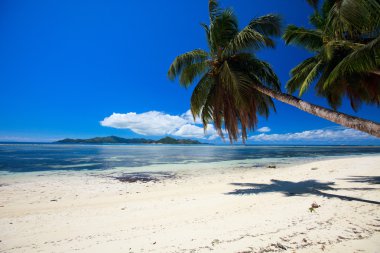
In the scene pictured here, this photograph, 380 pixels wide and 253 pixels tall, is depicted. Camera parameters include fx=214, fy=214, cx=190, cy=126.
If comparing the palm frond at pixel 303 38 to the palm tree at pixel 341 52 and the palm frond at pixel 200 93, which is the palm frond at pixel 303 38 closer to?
the palm tree at pixel 341 52

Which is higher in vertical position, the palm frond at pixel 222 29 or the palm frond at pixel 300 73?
the palm frond at pixel 222 29

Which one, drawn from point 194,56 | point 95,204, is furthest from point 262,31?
point 95,204

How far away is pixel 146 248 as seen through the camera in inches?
163

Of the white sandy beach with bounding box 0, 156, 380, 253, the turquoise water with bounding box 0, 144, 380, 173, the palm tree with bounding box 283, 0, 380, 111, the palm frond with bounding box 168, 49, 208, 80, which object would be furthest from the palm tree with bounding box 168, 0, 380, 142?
the turquoise water with bounding box 0, 144, 380, 173

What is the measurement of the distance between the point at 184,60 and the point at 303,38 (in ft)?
16.5

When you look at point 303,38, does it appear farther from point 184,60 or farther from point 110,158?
point 110,158

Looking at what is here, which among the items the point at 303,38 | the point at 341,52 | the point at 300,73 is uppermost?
the point at 303,38

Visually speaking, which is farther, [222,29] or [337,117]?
[222,29]

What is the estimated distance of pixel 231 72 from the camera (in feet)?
23.2

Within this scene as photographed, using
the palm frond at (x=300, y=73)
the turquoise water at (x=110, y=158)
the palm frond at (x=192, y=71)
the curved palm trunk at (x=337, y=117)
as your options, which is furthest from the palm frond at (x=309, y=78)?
the turquoise water at (x=110, y=158)

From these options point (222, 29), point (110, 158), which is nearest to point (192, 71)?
point (222, 29)

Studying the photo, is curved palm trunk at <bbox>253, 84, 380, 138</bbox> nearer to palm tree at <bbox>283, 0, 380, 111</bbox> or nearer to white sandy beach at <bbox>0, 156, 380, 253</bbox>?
palm tree at <bbox>283, 0, 380, 111</bbox>

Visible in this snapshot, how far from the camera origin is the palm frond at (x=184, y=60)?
28.2ft

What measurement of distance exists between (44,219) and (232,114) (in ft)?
23.3
